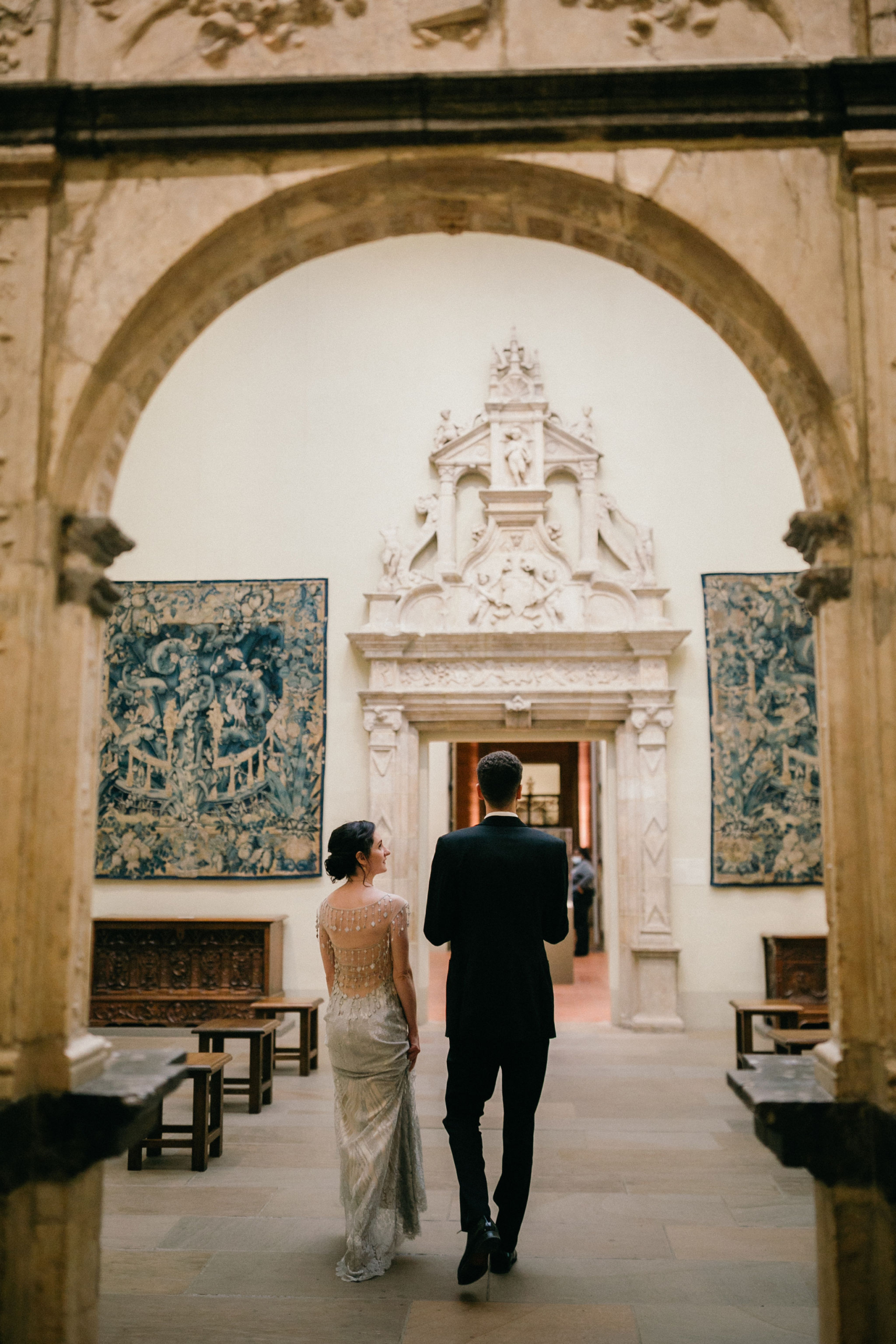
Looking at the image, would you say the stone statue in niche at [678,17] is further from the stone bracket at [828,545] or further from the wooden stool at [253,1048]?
the wooden stool at [253,1048]

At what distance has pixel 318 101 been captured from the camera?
273 centimetres

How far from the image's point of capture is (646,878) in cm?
741

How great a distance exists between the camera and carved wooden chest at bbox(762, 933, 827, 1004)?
718 centimetres

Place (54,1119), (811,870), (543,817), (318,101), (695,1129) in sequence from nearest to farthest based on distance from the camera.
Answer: (54,1119) < (318,101) < (695,1129) < (811,870) < (543,817)

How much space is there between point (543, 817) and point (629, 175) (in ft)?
35.4

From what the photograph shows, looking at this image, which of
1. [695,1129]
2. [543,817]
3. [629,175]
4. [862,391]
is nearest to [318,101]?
[629,175]

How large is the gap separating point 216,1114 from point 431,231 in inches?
143

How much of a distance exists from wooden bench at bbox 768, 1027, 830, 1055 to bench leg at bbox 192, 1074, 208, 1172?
2558 millimetres

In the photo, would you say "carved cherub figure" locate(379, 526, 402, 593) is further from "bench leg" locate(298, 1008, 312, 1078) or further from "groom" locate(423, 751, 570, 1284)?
"groom" locate(423, 751, 570, 1284)

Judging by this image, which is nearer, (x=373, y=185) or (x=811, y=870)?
(x=373, y=185)

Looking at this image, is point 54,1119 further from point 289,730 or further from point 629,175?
point 289,730

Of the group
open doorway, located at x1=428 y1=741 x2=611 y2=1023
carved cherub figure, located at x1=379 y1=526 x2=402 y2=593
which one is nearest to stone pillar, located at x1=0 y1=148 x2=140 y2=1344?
carved cherub figure, located at x1=379 y1=526 x2=402 y2=593

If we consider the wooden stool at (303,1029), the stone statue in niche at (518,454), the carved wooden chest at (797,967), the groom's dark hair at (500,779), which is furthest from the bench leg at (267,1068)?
the stone statue in niche at (518,454)

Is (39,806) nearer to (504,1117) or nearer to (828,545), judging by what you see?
(504,1117)
